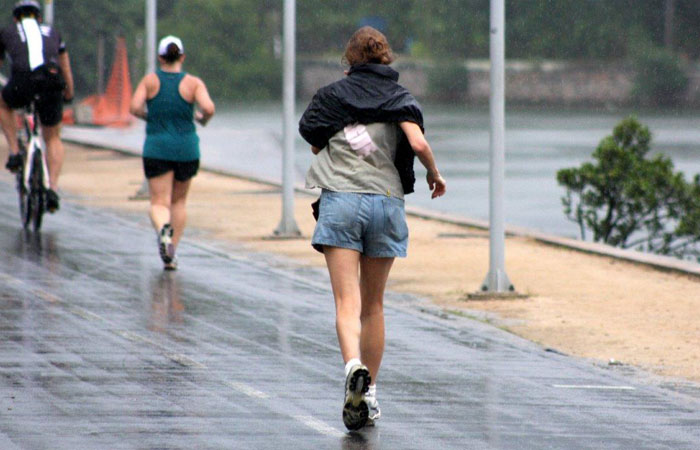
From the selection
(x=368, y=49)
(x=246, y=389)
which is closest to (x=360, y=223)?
(x=368, y=49)

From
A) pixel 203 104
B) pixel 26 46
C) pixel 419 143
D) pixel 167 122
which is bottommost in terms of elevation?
pixel 419 143

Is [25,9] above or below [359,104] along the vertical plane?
above

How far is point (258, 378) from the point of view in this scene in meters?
8.28

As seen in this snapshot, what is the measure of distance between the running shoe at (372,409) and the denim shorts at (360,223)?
2.09ft

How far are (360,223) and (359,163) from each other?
27 cm

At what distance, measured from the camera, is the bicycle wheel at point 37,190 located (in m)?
14.2

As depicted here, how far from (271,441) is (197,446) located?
337 mm

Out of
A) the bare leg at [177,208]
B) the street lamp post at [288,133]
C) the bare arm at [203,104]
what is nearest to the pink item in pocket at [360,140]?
the bare arm at [203,104]

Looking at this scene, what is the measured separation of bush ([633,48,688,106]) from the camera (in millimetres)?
62781

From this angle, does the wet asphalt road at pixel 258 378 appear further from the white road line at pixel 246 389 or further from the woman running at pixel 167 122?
the woman running at pixel 167 122

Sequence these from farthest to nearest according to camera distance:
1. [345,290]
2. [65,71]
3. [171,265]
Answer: [65,71] < [171,265] < [345,290]

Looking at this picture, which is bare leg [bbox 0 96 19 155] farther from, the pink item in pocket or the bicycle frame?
the pink item in pocket

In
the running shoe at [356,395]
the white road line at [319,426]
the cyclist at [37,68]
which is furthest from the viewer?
the cyclist at [37,68]

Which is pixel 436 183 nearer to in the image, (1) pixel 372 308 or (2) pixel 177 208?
(1) pixel 372 308
